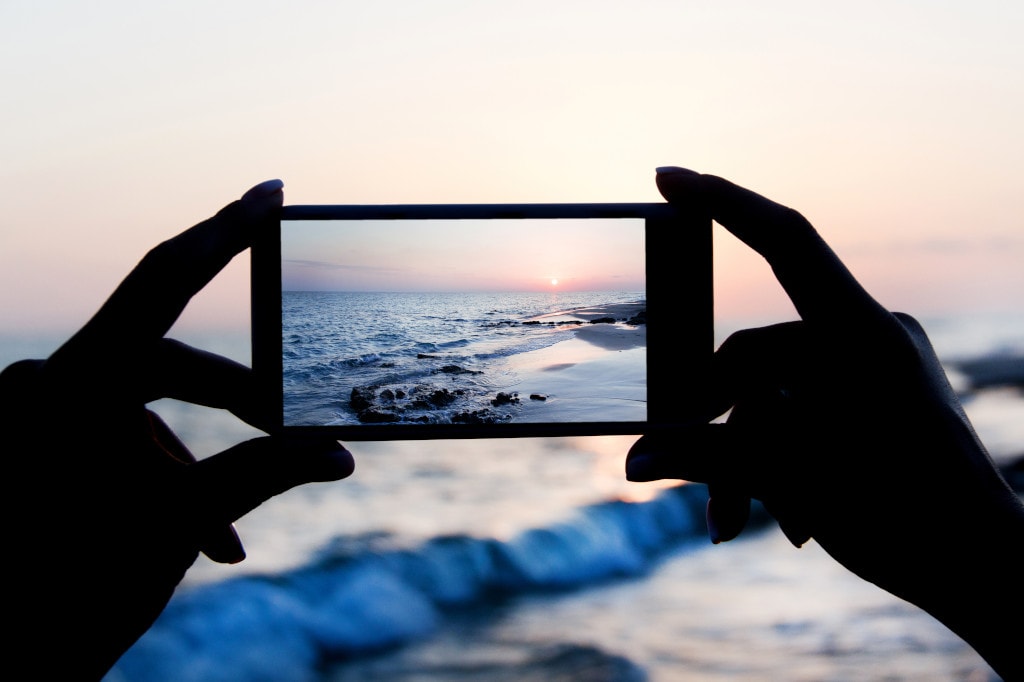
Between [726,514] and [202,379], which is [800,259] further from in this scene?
[202,379]

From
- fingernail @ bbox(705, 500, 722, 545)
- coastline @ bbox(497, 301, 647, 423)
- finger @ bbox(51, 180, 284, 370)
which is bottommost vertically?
fingernail @ bbox(705, 500, 722, 545)

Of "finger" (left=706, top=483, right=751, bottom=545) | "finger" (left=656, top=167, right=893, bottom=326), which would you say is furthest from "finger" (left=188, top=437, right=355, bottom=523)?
"finger" (left=656, top=167, right=893, bottom=326)

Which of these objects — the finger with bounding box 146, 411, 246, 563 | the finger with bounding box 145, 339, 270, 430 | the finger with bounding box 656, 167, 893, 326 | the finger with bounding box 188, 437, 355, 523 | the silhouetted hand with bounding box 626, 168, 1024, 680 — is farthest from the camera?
the finger with bounding box 145, 339, 270, 430

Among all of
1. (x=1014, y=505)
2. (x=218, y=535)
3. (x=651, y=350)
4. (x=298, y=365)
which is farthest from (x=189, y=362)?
(x=1014, y=505)

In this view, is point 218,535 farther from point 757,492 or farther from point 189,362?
point 757,492

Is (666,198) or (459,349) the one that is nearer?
(666,198)

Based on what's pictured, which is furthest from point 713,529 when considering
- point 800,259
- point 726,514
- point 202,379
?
point 202,379

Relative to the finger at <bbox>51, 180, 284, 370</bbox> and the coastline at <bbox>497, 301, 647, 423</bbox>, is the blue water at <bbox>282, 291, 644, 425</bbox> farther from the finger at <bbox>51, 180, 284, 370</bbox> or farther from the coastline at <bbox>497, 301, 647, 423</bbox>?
the finger at <bbox>51, 180, 284, 370</bbox>
